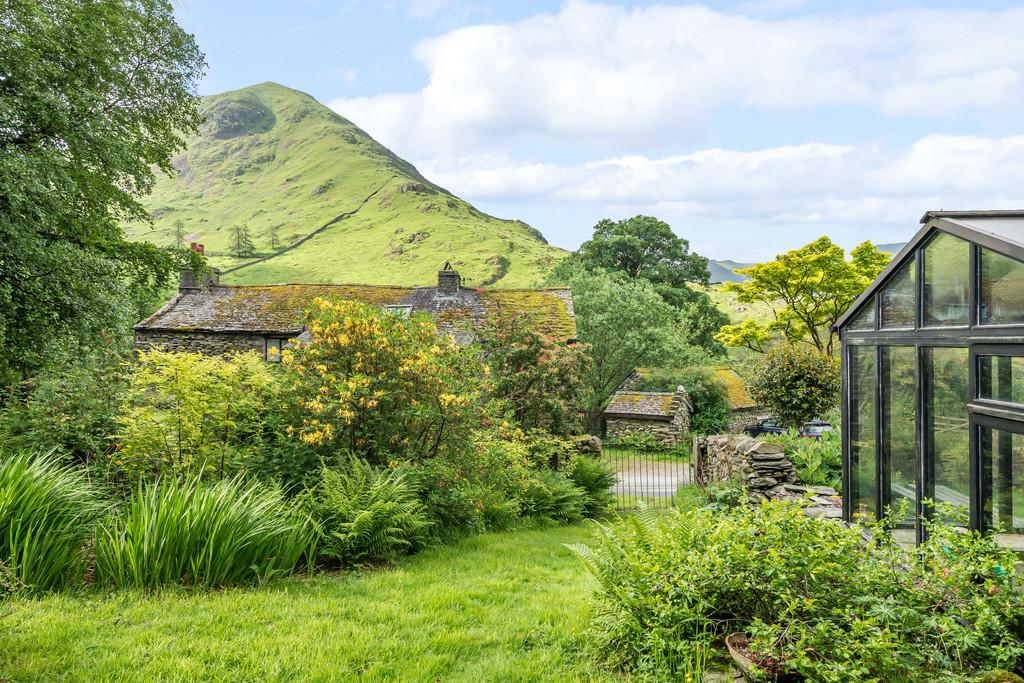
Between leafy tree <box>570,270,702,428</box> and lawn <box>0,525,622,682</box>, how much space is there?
2220 centimetres

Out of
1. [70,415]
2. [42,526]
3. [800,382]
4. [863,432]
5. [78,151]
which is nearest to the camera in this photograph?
[42,526]

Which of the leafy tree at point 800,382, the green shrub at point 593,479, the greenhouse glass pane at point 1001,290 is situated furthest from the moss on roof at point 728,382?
the greenhouse glass pane at point 1001,290

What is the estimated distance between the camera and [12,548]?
17.5 ft

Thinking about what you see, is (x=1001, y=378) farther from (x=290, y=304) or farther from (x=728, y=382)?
(x=290, y=304)

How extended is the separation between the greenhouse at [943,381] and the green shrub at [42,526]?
7.61m

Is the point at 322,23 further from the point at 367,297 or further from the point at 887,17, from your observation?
the point at 887,17

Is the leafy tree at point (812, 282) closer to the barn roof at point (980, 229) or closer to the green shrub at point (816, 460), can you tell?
the green shrub at point (816, 460)

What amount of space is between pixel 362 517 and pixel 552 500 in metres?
5.35

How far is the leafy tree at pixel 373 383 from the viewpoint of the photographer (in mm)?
8523

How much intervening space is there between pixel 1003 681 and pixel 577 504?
332 inches

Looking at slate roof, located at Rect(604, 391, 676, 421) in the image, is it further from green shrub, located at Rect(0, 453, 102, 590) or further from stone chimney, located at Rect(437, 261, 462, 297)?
green shrub, located at Rect(0, 453, 102, 590)

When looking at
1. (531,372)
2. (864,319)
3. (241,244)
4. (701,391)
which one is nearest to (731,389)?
(701,391)

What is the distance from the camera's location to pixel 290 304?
1015 inches

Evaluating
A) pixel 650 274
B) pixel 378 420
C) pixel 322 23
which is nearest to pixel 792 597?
pixel 378 420
